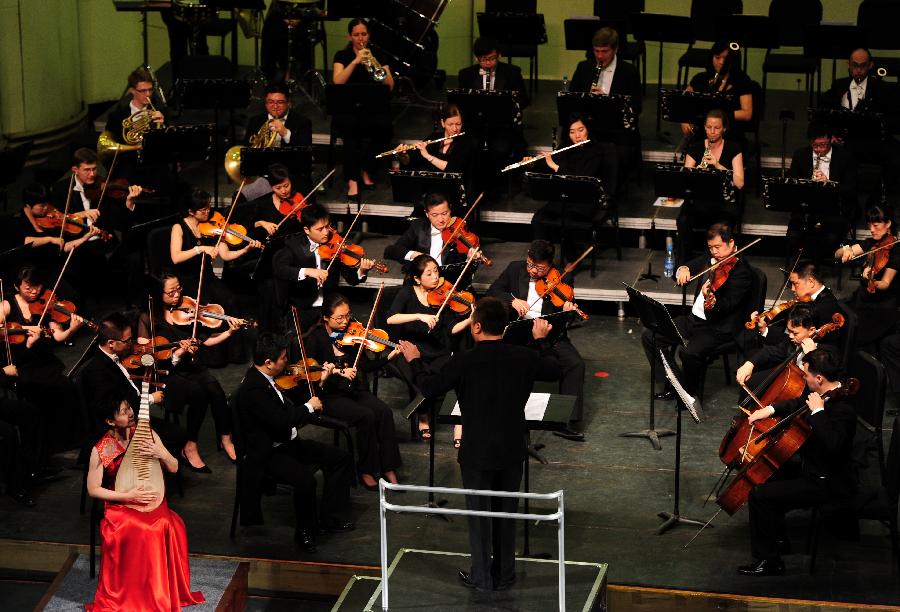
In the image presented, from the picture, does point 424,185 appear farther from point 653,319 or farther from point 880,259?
point 880,259

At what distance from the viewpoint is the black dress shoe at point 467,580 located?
6.87 metres

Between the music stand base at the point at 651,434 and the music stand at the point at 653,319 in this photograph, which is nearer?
the music stand at the point at 653,319

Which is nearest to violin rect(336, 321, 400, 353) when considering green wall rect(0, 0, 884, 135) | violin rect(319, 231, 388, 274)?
violin rect(319, 231, 388, 274)

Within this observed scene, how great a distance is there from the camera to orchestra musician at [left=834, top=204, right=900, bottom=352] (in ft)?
30.4

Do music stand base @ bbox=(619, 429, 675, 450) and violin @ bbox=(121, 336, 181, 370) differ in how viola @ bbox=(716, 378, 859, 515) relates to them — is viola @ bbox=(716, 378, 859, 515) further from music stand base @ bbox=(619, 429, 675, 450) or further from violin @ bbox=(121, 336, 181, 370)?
violin @ bbox=(121, 336, 181, 370)

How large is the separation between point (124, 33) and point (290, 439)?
22.6 ft

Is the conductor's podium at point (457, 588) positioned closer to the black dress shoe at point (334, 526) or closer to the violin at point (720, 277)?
the black dress shoe at point (334, 526)

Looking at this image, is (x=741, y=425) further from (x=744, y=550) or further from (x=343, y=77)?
(x=343, y=77)

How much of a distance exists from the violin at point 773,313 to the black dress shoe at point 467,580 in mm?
2787

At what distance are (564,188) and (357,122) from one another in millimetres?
1980

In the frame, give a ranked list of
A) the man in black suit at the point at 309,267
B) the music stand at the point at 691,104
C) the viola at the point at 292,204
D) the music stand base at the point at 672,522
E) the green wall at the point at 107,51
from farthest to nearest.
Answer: the green wall at the point at 107,51 → the music stand at the point at 691,104 → the viola at the point at 292,204 → the man in black suit at the point at 309,267 → the music stand base at the point at 672,522

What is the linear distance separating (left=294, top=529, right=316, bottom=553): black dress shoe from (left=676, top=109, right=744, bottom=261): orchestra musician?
3646 millimetres

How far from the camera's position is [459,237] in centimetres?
979

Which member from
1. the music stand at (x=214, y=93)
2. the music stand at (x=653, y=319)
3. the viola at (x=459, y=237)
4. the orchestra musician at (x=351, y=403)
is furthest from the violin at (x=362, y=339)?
the music stand at (x=214, y=93)
